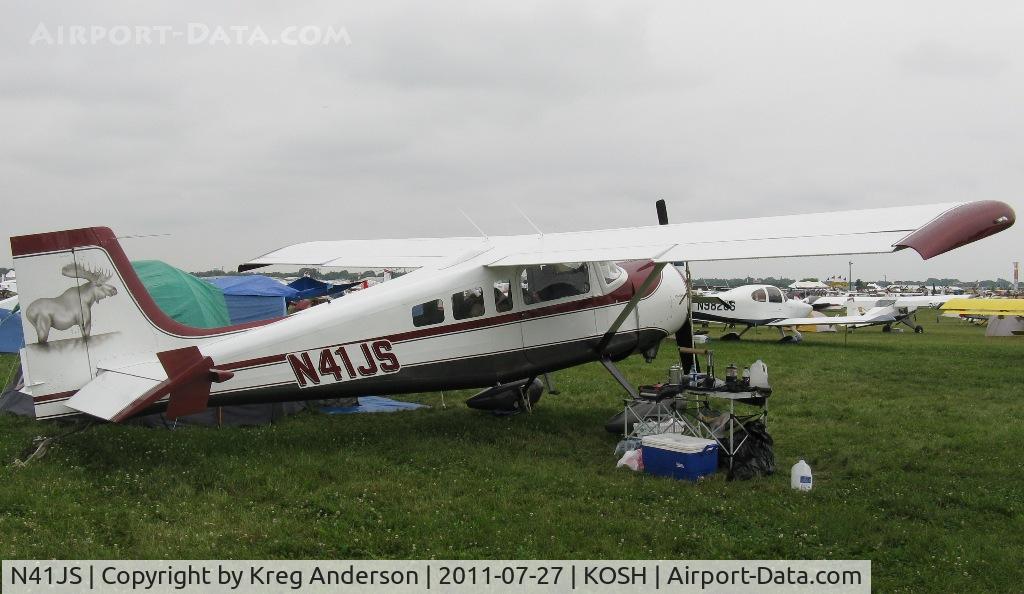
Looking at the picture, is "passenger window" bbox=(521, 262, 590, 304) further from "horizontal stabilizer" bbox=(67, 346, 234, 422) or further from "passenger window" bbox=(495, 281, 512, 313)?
"horizontal stabilizer" bbox=(67, 346, 234, 422)

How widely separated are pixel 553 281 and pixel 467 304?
117 centimetres

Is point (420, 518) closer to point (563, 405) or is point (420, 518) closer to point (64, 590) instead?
point (64, 590)

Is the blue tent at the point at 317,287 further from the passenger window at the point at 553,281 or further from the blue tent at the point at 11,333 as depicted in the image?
the passenger window at the point at 553,281

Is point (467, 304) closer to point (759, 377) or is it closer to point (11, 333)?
point (759, 377)

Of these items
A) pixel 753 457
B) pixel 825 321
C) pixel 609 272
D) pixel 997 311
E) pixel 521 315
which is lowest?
pixel 997 311

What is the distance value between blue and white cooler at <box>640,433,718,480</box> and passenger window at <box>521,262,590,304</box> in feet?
7.13

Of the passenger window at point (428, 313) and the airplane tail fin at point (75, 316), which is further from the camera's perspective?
the passenger window at point (428, 313)

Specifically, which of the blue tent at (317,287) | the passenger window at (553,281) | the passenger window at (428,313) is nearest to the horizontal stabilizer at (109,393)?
the passenger window at (428,313)

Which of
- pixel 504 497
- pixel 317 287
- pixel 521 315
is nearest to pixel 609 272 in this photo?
pixel 521 315

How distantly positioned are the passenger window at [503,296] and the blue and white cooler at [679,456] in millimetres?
2119

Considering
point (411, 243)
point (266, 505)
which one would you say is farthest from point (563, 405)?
point (266, 505)

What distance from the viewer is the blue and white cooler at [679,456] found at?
582cm

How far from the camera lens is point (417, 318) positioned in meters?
6.81

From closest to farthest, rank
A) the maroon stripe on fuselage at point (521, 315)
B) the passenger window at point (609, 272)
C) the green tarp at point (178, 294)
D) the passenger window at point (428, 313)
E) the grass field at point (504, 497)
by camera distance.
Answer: the grass field at point (504, 497) → the maroon stripe on fuselage at point (521, 315) → the passenger window at point (428, 313) → the passenger window at point (609, 272) → the green tarp at point (178, 294)
